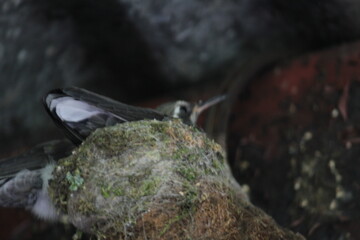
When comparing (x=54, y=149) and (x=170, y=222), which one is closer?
(x=170, y=222)

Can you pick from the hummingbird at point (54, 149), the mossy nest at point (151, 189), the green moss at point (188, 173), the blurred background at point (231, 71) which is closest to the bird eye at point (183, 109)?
the blurred background at point (231, 71)

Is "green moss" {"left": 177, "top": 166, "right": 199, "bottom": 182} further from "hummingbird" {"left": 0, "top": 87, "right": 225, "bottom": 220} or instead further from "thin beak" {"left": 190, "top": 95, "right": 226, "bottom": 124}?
"thin beak" {"left": 190, "top": 95, "right": 226, "bottom": 124}

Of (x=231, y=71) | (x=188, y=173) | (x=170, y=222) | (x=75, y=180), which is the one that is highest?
(x=231, y=71)

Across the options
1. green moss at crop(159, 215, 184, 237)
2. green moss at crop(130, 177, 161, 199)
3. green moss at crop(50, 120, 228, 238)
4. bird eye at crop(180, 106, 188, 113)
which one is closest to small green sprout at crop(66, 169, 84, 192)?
green moss at crop(50, 120, 228, 238)

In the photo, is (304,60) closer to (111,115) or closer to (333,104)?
(333,104)

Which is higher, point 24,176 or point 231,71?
point 231,71

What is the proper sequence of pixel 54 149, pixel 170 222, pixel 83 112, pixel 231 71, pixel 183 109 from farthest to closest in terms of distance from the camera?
pixel 231 71 < pixel 183 109 < pixel 54 149 < pixel 83 112 < pixel 170 222

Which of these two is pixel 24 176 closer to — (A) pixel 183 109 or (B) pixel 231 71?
(A) pixel 183 109

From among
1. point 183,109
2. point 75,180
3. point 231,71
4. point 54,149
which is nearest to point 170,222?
point 75,180
